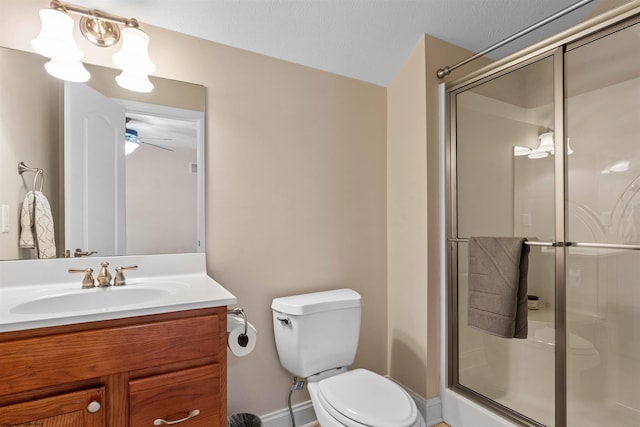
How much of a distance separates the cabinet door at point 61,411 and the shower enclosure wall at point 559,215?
1660 millimetres

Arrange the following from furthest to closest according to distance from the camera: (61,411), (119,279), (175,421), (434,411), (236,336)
A: (434,411)
(119,279)
(236,336)
(175,421)
(61,411)

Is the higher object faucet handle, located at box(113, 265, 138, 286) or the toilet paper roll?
faucet handle, located at box(113, 265, 138, 286)

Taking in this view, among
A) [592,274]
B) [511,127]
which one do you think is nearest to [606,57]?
[511,127]

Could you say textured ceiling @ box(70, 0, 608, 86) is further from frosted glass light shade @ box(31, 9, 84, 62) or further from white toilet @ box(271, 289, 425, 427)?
white toilet @ box(271, 289, 425, 427)

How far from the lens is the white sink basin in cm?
117

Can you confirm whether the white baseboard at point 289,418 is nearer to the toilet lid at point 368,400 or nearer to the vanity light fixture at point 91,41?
the toilet lid at point 368,400

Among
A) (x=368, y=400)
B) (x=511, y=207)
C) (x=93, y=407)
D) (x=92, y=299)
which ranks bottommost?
(x=368, y=400)

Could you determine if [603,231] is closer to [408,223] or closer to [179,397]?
[408,223]

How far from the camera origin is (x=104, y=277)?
1340mm

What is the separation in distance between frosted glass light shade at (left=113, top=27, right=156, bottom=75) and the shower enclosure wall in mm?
1547

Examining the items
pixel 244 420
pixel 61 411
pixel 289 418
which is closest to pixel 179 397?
pixel 61 411

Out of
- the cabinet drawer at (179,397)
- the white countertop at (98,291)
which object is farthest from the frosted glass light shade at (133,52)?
the cabinet drawer at (179,397)

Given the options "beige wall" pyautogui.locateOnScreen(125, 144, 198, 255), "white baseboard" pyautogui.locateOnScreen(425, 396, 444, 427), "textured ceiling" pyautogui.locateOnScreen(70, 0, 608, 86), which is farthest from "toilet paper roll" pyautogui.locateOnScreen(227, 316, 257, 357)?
"textured ceiling" pyautogui.locateOnScreen(70, 0, 608, 86)

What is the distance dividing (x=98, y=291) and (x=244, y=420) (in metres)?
0.91
